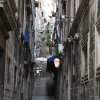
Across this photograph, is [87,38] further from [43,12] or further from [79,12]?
[43,12]

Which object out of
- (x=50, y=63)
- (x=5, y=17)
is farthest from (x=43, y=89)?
(x=5, y=17)

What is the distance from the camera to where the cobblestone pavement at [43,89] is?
125 feet

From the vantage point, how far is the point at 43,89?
41.0 meters

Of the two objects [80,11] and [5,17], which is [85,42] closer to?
[80,11]

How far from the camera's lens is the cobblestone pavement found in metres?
38.0

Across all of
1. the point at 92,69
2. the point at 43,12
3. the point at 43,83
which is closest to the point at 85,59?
the point at 92,69

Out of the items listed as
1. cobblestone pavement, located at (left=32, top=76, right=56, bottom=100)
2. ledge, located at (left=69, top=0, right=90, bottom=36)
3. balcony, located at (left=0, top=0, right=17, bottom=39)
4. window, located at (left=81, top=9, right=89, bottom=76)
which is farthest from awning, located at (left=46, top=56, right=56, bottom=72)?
balcony, located at (left=0, top=0, right=17, bottom=39)

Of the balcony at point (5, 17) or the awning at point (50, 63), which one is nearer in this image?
the balcony at point (5, 17)

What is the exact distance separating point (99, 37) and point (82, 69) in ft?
13.2

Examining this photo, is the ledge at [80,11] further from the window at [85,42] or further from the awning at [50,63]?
the awning at [50,63]

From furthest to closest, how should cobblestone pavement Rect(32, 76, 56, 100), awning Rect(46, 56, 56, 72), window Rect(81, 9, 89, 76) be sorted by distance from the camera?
cobblestone pavement Rect(32, 76, 56, 100) → awning Rect(46, 56, 56, 72) → window Rect(81, 9, 89, 76)

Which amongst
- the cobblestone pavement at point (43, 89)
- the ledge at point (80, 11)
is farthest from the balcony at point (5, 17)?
the cobblestone pavement at point (43, 89)

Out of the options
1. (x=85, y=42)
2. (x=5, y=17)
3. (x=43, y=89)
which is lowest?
(x=43, y=89)

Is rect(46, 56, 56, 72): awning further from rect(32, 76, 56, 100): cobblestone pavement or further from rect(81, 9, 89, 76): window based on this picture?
rect(81, 9, 89, 76): window
